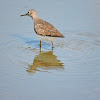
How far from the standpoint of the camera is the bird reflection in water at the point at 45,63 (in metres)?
6.85

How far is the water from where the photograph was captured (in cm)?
564

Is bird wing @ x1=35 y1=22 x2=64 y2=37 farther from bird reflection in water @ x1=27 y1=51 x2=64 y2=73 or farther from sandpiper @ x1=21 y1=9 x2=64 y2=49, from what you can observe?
bird reflection in water @ x1=27 y1=51 x2=64 y2=73

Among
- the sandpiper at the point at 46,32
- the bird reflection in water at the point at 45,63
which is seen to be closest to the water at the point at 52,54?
the bird reflection in water at the point at 45,63

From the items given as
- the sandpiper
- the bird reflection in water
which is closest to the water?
the bird reflection in water

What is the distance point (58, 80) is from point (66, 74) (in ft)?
1.36

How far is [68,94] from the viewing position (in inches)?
215

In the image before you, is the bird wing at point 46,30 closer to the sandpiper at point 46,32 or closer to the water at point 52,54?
the sandpiper at point 46,32

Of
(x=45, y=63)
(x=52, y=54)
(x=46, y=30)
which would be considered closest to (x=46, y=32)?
(x=46, y=30)

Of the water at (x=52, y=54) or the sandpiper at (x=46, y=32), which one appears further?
the sandpiper at (x=46, y=32)

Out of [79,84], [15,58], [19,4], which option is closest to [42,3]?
[19,4]

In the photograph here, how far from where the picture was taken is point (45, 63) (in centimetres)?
727

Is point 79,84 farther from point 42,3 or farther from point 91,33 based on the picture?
point 42,3

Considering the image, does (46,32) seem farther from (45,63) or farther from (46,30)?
(45,63)

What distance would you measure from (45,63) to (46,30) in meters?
1.67
